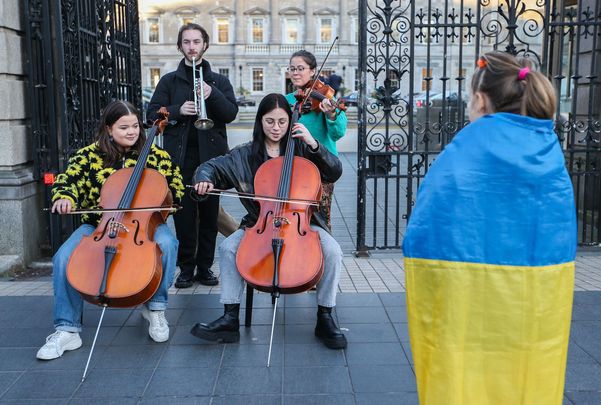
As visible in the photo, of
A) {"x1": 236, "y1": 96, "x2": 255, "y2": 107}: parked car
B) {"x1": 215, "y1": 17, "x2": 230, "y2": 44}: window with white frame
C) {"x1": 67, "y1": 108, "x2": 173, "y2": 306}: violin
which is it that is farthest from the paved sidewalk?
{"x1": 215, "y1": 17, "x2": 230, "y2": 44}: window with white frame

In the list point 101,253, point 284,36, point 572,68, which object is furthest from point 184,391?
point 284,36

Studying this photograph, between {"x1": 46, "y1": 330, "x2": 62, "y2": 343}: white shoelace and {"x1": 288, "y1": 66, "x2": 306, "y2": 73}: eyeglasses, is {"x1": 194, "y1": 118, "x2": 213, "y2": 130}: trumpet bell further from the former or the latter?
{"x1": 46, "y1": 330, "x2": 62, "y2": 343}: white shoelace

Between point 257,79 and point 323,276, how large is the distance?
174ft

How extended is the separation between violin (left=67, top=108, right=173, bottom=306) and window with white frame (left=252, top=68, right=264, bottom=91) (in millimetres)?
52517

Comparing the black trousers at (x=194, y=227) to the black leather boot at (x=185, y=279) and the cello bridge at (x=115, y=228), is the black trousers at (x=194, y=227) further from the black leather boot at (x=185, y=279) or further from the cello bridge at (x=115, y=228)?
the cello bridge at (x=115, y=228)

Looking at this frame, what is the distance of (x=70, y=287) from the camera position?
3477mm

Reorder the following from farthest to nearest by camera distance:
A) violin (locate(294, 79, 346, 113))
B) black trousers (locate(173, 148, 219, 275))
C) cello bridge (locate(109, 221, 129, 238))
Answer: black trousers (locate(173, 148, 219, 275)), violin (locate(294, 79, 346, 113)), cello bridge (locate(109, 221, 129, 238))

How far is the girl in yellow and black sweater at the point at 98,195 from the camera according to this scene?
349 centimetres

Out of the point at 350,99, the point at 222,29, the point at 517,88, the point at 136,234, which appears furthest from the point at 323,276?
the point at 222,29

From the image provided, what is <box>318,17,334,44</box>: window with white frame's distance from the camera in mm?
54500

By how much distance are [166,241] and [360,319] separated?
1.40 meters

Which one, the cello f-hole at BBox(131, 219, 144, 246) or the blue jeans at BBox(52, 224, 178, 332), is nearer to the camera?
the cello f-hole at BBox(131, 219, 144, 246)

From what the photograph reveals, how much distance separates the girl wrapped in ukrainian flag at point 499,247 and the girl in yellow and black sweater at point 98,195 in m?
2.07

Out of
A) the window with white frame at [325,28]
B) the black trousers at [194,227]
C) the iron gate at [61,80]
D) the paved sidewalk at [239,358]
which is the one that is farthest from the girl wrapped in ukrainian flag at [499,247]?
the window with white frame at [325,28]
